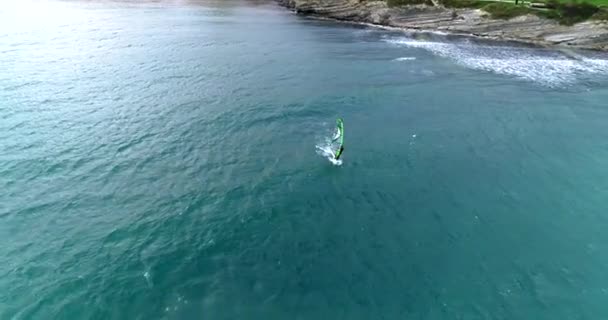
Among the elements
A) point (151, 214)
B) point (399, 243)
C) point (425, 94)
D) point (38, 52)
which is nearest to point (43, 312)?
point (151, 214)

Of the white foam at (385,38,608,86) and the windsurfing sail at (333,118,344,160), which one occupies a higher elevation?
the white foam at (385,38,608,86)

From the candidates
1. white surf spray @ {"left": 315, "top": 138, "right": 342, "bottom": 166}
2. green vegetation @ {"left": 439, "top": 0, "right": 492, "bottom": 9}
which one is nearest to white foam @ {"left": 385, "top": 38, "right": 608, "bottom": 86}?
green vegetation @ {"left": 439, "top": 0, "right": 492, "bottom": 9}

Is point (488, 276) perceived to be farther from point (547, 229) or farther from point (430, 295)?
point (547, 229)

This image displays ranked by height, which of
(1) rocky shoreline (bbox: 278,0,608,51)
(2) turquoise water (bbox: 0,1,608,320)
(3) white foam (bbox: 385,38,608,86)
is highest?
(1) rocky shoreline (bbox: 278,0,608,51)

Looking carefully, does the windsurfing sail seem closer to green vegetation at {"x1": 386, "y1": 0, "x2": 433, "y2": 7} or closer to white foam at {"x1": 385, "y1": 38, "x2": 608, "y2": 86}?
white foam at {"x1": 385, "y1": 38, "x2": 608, "y2": 86}

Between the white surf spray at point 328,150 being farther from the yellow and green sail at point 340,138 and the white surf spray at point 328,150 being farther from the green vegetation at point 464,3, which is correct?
the green vegetation at point 464,3

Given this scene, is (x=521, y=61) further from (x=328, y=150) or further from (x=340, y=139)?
(x=328, y=150)

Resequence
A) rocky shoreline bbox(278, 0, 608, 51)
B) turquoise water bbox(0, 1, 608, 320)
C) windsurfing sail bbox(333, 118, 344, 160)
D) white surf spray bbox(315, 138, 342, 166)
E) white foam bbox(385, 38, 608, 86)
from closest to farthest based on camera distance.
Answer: turquoise water bbox(0, 1, 608, 320) → white surf spray bbox(315, 138, 342, 166) → windsurfing sail bbox(333, 118, 344, 160) → white foam bbox(385, 38, 608, 86) → rocky shoreline bbox(278, 0, 608, 51)
